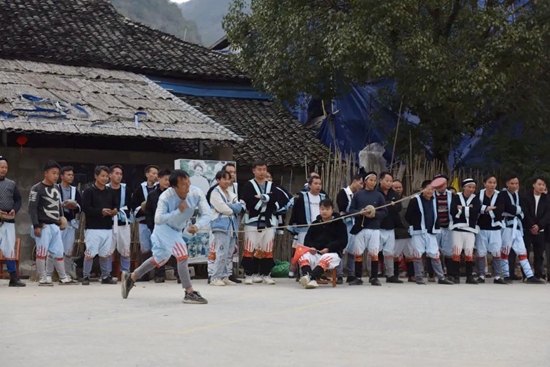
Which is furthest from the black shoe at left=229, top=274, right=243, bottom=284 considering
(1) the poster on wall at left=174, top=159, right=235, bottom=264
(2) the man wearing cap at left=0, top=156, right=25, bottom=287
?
(2) the man wearing cap at left=0, top=156, right=25, bottom=287

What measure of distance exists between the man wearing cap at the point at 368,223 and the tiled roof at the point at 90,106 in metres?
4.68

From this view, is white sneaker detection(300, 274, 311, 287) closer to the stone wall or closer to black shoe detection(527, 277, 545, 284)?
black shoe detection(527, 277, 545, 284)

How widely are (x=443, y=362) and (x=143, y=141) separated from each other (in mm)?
13600

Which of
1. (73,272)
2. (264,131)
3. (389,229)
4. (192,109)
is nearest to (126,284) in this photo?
(73,272)

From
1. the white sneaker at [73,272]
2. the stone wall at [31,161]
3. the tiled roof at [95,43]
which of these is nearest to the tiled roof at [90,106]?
the tiled roof at [95,43]

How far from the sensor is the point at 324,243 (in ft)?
46.0

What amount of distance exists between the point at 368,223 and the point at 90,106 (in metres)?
6.68

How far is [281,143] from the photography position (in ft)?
72.3

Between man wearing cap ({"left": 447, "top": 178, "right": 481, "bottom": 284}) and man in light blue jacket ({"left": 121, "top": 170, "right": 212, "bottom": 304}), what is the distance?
5782 mm

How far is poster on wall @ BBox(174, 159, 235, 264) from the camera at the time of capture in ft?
52.4

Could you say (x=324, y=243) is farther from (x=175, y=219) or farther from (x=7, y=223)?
(x=7, y=223)

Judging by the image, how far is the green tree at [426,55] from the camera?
1812 cm

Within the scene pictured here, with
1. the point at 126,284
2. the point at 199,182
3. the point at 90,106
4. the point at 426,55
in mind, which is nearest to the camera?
the point at 126,284

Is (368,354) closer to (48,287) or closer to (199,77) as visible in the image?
(48,287)
